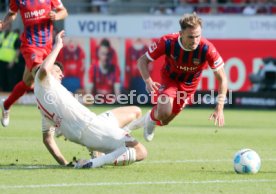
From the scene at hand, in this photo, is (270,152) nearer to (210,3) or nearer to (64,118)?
(64,118)

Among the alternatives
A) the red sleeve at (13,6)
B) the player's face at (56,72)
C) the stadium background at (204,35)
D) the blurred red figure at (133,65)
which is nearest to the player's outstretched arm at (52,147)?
the player's face at (56,72)

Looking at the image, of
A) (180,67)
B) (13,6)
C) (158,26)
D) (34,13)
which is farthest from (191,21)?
(158,26)

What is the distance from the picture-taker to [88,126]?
9688 mm

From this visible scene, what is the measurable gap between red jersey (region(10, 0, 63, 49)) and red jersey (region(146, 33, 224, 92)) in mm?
2343

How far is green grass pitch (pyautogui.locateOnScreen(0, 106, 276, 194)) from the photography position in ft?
28.0

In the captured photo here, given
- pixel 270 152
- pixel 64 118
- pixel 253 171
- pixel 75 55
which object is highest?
pixel 64 118

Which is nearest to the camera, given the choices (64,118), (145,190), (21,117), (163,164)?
(145,190)

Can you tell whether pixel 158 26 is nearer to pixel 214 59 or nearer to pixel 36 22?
pixel 36 22

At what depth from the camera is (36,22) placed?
1345cm

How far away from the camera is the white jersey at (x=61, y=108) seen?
31.5 feet

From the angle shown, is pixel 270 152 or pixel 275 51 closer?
pixel 270 152

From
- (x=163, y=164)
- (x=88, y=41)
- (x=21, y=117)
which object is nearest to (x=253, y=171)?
(x=163, y=164)

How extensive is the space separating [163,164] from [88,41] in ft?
51.3

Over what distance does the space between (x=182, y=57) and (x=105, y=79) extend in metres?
14.6
